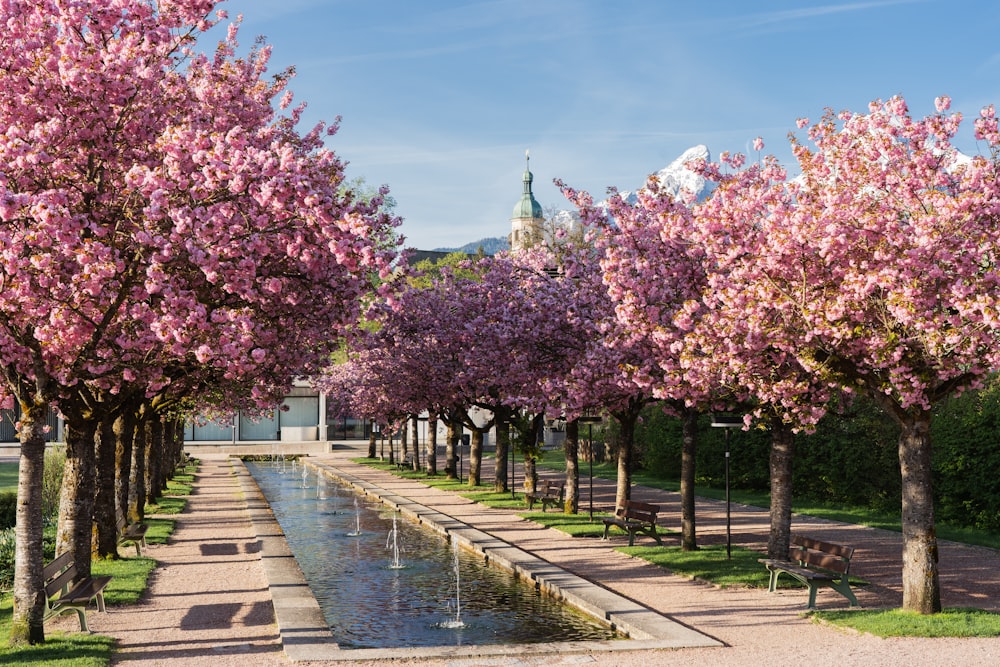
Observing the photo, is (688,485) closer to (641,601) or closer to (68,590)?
(641,601)

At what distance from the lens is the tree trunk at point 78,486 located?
16469 mm

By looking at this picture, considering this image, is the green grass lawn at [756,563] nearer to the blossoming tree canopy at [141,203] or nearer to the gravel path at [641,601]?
the gravel path at [641,601]

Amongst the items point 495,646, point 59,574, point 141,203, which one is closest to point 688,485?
point 495,646

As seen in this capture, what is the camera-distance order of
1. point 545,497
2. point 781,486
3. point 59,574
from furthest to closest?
1. point 545,497
2. point 781,486
3. point 59,574

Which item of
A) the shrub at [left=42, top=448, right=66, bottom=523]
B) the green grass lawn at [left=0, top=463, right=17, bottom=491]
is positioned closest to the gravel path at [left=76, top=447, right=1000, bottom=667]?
the shrub at [left=42, top=448, right=66, bottom=523]

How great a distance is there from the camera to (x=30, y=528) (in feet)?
42.0

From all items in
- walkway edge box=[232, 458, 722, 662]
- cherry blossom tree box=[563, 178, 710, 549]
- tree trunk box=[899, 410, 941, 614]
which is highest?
cherry blossom tree box=[563, 178, 710, 549]

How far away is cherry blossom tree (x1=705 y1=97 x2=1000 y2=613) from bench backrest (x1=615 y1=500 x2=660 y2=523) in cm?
766

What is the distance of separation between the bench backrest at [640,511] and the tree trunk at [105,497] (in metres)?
10.7

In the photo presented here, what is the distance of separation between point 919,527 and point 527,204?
Result: 14015cm

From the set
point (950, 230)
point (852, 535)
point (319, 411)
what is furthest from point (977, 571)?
point (319, 411)

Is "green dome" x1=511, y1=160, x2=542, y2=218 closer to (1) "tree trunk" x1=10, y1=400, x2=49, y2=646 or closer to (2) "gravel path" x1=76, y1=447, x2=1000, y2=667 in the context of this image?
(2) "gravel path" x1=76, y1=447, x2=1000, y2=667

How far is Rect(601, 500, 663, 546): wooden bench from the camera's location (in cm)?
2175

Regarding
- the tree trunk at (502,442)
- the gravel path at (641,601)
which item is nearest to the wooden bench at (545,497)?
the gravel path at (641,601)
